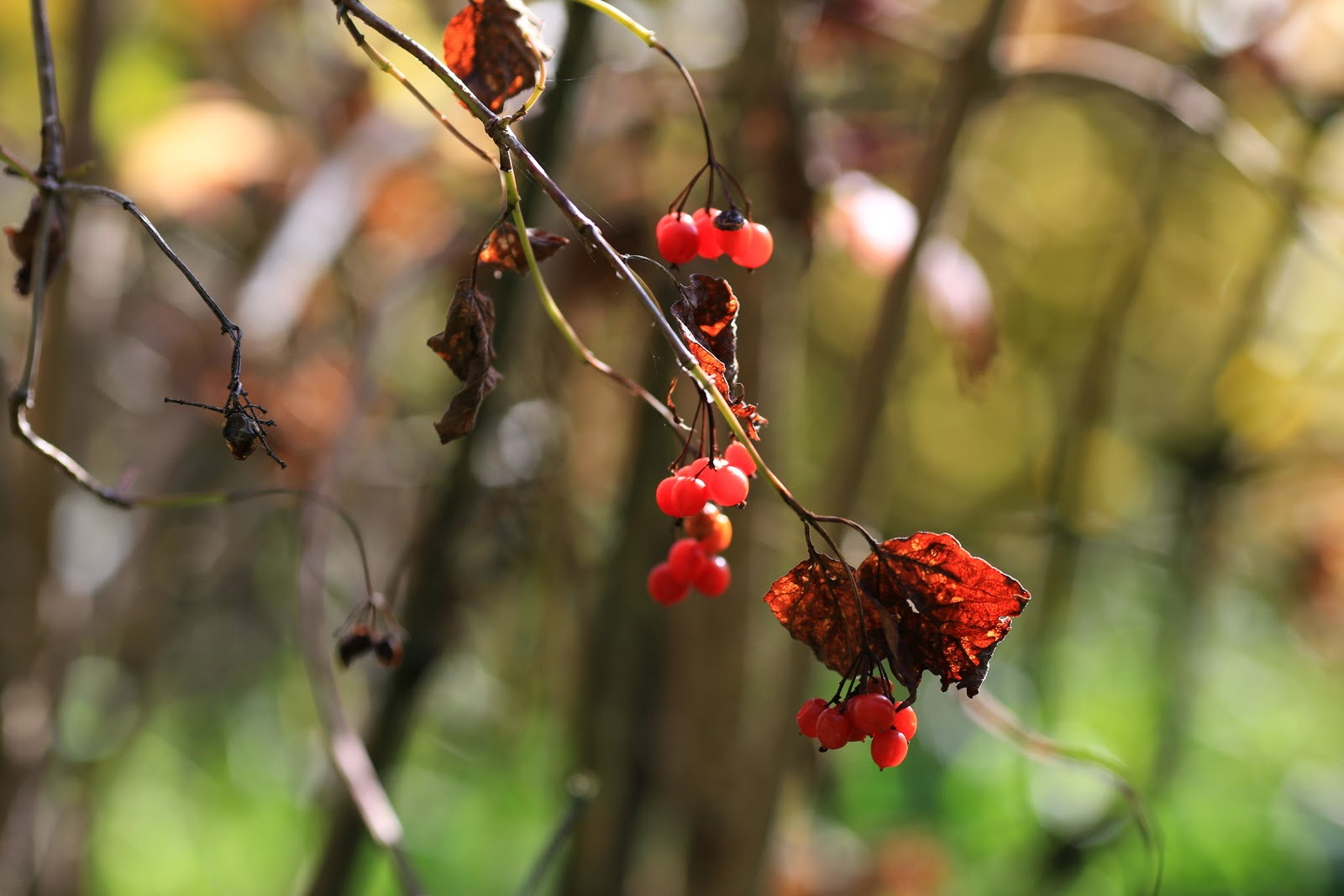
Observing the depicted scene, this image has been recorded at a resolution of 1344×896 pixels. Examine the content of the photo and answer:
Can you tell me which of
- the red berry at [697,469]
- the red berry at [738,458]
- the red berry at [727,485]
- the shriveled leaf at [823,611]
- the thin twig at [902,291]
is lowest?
the shriveled leaf at [823,611]

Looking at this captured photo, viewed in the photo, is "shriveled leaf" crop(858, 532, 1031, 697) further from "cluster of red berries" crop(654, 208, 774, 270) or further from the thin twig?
the thin twig

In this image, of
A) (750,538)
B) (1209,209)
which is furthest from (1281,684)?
(750,538)

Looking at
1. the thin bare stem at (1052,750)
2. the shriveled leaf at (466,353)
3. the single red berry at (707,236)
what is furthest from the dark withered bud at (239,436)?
the thin bare stem at (1052,750)

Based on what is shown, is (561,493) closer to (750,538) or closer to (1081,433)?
(750,538)

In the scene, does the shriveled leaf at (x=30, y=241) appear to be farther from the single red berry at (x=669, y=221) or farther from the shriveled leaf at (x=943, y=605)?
the shriveled leaf at (x=943, y=605)

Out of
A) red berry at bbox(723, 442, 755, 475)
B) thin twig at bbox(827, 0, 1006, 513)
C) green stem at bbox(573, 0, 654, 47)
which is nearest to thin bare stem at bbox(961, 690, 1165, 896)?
thin twig at bbox(827, 0, 1006, 513)

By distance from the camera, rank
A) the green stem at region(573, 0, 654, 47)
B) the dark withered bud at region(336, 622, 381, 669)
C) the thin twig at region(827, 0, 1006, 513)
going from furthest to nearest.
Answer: the thin twig at region(827, 0, 1006, 513) < the dark withered bud at region(336, 622, 381, 669) < the green stem at region(573, 0, 654, 47)
